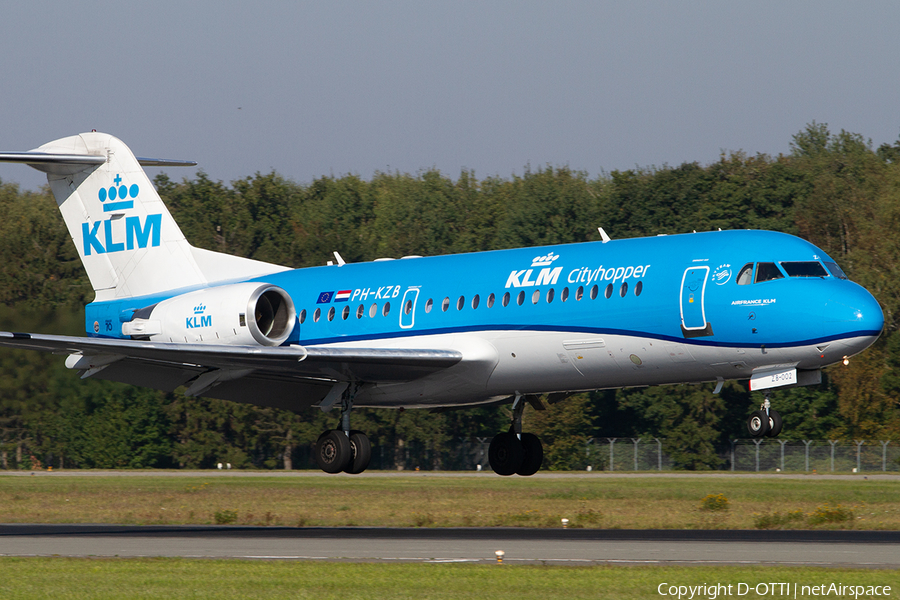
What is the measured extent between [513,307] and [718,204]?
49817mm

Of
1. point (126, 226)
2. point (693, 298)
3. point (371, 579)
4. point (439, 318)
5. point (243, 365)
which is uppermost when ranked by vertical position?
point (126, 226)

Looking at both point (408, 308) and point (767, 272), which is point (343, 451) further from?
point (767, 272)

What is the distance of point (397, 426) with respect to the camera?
64812 millimetres

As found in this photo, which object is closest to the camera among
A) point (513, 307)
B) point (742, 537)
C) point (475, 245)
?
point (513, 307)

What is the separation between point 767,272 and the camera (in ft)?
73.6

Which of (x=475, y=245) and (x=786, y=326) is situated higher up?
(x=475, y=245)

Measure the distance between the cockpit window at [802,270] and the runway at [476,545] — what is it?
4896mm

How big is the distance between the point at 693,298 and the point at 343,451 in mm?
8364

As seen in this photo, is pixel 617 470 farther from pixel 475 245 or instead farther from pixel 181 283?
pixel 181 283

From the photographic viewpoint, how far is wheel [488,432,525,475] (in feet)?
93.0

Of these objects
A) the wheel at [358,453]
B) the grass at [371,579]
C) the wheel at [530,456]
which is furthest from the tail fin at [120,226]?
the grass at [371,579]

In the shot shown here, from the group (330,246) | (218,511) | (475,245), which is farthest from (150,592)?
(475,245)

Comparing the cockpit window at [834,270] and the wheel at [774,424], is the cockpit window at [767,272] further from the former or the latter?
the wheel at [774,424]

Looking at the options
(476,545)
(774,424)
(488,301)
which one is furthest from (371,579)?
(488,301)
